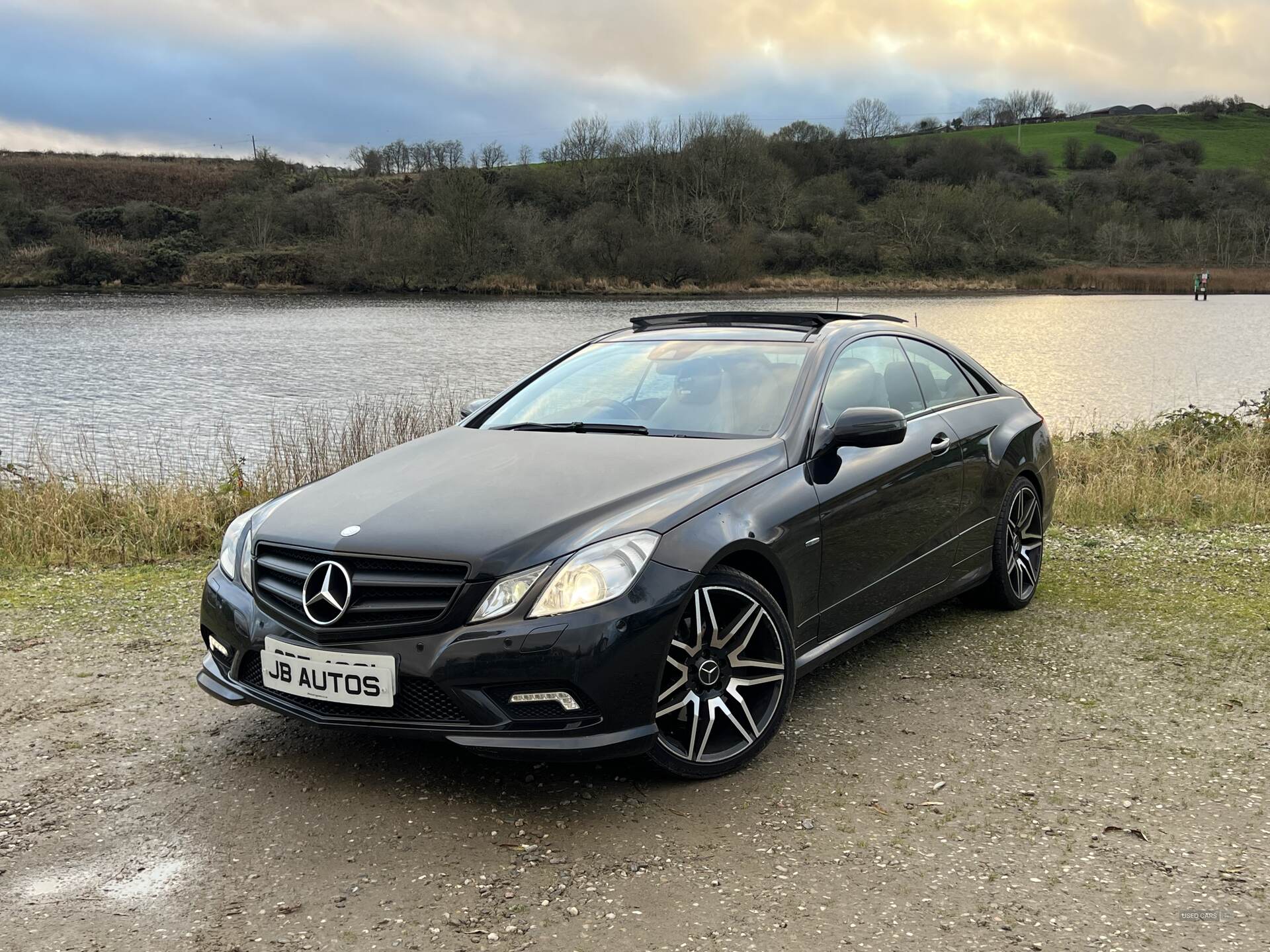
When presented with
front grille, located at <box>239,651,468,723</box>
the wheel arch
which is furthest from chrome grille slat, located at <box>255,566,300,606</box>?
the wheel arch

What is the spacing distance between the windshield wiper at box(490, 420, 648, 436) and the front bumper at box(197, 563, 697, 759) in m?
1.13

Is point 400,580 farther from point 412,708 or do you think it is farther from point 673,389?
point 673,389

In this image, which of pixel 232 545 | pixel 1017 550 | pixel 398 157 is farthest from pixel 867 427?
pixel 398 157

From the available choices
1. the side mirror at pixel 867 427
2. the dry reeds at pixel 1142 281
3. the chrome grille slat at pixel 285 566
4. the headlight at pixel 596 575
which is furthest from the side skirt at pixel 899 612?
the dry reeds at pixel 1142 281

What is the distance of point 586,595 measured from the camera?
3186 mm

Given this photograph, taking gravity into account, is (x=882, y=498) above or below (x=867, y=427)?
below

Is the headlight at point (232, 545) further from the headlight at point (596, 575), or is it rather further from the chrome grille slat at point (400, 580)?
the headlight at point (596, 575)

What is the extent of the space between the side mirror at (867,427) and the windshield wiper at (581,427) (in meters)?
0.79

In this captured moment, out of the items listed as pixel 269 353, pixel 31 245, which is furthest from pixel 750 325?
pixel 31 245

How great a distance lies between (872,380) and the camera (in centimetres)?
477

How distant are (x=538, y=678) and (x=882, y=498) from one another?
6.26ft

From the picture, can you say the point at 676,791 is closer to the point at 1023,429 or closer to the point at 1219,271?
the point at 1023,429

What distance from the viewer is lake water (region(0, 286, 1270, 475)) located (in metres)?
19.2

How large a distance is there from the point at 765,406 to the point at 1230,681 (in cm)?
244
